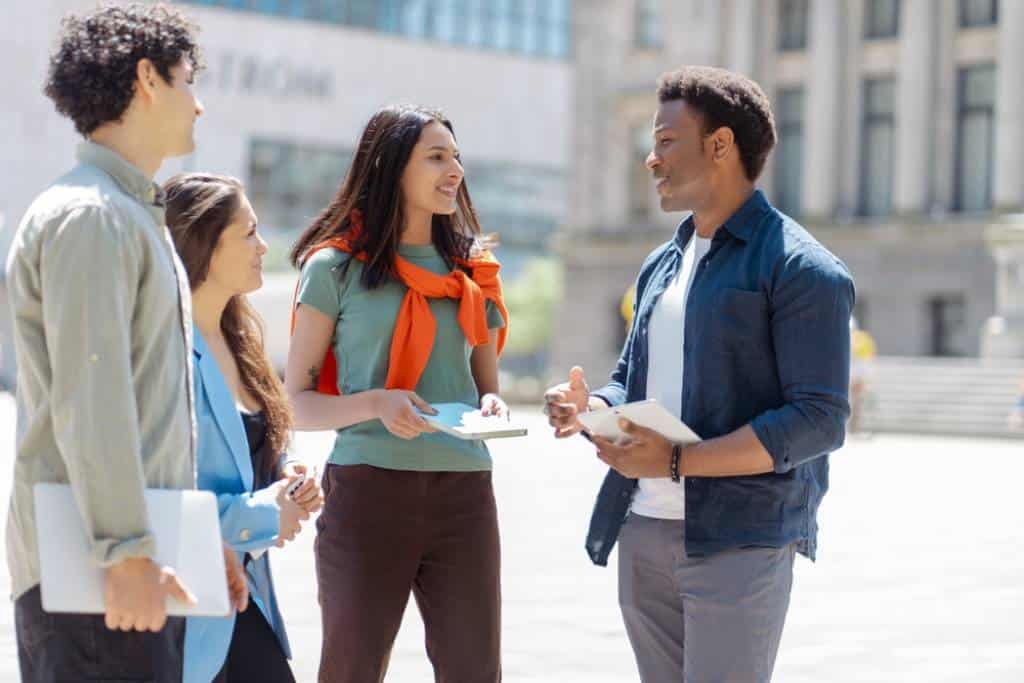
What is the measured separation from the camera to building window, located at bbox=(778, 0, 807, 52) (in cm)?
4900

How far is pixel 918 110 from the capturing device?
149ft

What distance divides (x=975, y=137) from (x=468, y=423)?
42.5 metres

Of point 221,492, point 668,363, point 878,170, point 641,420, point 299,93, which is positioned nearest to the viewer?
point 221,492

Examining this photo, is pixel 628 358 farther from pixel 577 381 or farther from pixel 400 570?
pixel 400 570

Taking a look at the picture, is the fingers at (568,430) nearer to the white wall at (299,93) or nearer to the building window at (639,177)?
the building window at (639,177)

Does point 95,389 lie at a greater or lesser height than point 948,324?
greater

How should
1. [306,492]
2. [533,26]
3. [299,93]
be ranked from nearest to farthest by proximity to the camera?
[306,492], [299,93], [533,26]

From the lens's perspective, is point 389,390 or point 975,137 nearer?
point 389,390

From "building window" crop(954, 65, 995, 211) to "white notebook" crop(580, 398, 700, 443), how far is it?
138ft

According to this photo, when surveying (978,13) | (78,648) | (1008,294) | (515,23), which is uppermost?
(515,23)

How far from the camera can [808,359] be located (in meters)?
4.36

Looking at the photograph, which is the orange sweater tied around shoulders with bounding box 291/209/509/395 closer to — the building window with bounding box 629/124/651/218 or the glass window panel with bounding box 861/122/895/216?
the glass window panel with bounding box 861/122/895/216

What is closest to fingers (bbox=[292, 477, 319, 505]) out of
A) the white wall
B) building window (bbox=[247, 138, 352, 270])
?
the white wall

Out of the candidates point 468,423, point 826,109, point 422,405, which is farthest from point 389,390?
point 826,109
